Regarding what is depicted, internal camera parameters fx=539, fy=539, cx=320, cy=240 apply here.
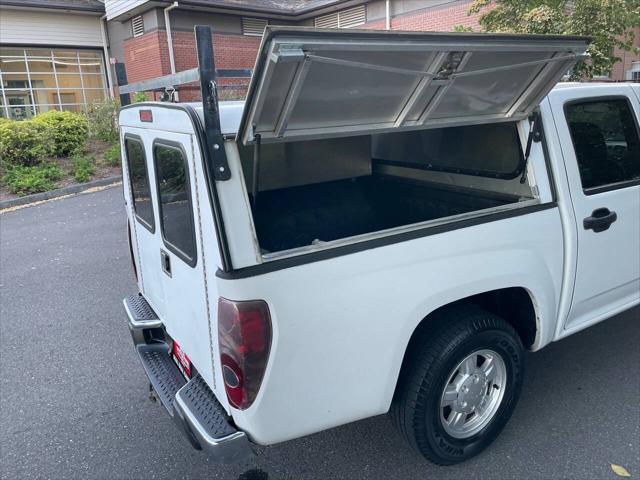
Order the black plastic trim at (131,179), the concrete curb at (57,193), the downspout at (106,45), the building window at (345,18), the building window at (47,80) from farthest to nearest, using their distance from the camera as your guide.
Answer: the downspout at (106,45), the building window at (47,80), the building window at (345,18), the concrete curb at (57,193), the black plastic trim at (131,179)

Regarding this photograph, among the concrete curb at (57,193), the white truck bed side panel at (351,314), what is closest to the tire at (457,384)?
the white truck bed side panel at (351,314)

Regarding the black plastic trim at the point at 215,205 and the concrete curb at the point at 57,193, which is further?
the concrete curb at the point at 57,193

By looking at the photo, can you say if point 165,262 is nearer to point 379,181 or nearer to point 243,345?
point 243,345

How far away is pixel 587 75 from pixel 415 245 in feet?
25.5

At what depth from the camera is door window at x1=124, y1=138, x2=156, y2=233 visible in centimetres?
295

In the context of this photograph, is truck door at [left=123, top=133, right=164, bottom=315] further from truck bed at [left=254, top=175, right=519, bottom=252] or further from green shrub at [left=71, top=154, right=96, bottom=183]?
green shrub at [left=71, top=154, right=96, bottom=183]

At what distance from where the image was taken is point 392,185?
155 inches

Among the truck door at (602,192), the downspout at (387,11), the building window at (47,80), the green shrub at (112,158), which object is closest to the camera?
the truck door at (602,192)

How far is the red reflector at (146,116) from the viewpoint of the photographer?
2691mm

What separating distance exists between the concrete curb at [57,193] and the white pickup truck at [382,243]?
8703mm

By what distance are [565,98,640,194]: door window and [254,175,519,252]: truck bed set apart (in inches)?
20.9

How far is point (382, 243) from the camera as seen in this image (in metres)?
2.31

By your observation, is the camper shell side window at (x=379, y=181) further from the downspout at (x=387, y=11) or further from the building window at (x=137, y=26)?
the building window at (x=137, y=26)

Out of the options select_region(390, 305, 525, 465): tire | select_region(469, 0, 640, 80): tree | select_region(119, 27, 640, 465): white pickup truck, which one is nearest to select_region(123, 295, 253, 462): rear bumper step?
select_region(119, 27, 640, 465): white pickup truck
